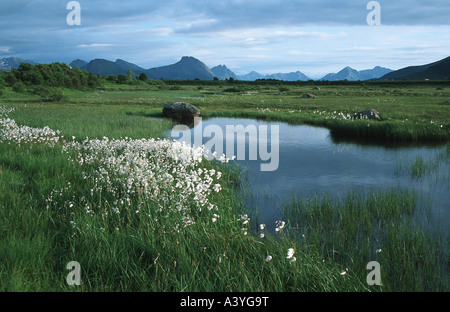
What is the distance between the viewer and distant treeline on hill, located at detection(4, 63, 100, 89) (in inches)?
2604

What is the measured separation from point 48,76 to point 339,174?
235ft

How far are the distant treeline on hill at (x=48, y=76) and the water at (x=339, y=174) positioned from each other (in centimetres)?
6102

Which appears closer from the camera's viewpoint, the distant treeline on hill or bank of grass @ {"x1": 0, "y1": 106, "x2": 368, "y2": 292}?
bank of grass @ {"x1": 0, "y1": 106, "x2": 368, "y2": 292}

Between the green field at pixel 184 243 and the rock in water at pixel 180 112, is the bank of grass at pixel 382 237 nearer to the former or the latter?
the green field at pixel 184 243

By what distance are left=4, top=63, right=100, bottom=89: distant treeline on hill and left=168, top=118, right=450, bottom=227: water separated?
61017mm

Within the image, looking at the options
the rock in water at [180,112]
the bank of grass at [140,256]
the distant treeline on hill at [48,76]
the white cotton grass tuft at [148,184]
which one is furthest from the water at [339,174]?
the distant treeline on hill at [48,76]

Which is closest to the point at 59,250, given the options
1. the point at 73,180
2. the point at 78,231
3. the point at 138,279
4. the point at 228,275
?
the point at 78,231

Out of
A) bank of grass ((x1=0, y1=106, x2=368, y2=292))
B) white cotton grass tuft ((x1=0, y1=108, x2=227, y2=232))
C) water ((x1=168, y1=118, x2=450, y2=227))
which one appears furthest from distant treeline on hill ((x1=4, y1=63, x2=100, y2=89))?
bank of grass ((x1=0, y1=106, x2=368, y2=292))

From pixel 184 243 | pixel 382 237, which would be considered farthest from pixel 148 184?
pixel 382 237

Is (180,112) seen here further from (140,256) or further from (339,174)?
(140,256)

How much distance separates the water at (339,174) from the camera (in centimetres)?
982

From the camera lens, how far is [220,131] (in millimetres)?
23656

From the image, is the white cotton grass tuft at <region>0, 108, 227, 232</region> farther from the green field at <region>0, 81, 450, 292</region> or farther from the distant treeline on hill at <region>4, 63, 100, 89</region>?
the distant treeline on hill at <region>4, 63, 100, 89</region>
